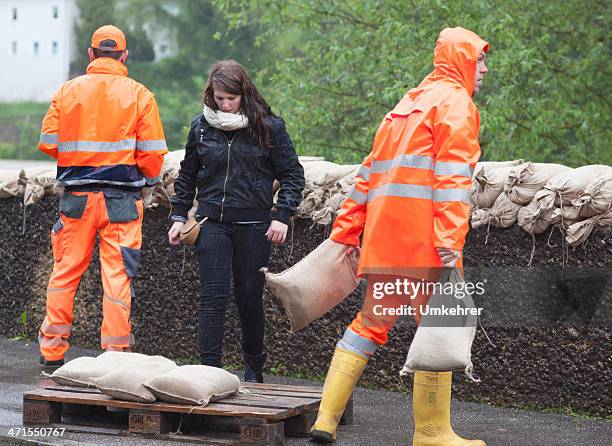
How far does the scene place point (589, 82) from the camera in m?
14.2

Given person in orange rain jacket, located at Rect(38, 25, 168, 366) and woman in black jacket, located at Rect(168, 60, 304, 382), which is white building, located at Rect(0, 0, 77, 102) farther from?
woman in black jacket, located at Rect(168, 60, 304, 382)

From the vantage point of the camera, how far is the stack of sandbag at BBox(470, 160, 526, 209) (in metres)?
6.88

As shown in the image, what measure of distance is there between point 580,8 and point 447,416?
33.5ft

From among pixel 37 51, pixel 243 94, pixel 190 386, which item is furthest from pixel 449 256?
pixel 37 51

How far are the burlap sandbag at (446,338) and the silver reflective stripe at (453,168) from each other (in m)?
0.44

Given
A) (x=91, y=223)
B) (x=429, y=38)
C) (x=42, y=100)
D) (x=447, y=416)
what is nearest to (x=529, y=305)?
(x=447, y=416)

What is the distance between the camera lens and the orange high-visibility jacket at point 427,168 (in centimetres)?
525

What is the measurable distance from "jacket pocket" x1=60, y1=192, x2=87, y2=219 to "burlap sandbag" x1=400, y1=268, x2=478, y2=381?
2.90m

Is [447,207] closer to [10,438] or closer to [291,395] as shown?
[291,395]

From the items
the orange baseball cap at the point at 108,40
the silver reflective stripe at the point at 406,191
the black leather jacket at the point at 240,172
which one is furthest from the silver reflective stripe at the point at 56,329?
the silver reflective stripe at the point at 406,191

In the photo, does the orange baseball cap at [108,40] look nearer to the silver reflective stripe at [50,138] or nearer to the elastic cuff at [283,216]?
the silver reflective stripe at [50,138]

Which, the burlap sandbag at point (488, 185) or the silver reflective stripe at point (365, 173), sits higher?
the silver reflective stripe at point (365, 173)

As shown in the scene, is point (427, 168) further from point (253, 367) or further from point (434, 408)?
point (253, 367)

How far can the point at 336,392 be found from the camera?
5.61 m
